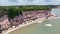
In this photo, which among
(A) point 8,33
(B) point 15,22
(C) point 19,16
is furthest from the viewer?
(C) point 19,16

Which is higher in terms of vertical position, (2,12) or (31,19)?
(2,12)

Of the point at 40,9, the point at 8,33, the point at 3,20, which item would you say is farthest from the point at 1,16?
the point at 40,9

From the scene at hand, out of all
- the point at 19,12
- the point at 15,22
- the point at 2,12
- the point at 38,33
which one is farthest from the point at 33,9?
the point at 38,33

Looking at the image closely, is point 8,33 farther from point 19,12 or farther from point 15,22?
point 19,12

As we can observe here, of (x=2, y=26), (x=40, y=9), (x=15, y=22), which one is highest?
(x=2, y=26)

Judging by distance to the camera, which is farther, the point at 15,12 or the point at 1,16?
the point at 15,12

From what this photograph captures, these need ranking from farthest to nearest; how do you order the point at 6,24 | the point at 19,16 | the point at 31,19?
the point at 31,19
the point at 19,16
the point at 6,24

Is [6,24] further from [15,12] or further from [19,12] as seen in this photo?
[19,12]

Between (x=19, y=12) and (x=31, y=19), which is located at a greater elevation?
(x=19, y=12)

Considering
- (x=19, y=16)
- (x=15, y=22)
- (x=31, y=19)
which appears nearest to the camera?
(x=15, y=22)
